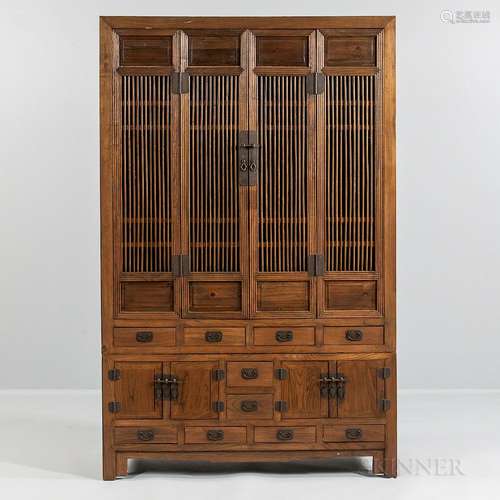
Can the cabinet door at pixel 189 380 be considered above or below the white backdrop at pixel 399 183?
below

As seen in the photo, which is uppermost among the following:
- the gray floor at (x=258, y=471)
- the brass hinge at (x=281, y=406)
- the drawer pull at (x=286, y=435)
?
the brass hinge at (x=281, y=406)

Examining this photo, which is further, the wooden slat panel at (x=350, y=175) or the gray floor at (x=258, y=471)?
the wooden slat panel at (x=350, y=175)

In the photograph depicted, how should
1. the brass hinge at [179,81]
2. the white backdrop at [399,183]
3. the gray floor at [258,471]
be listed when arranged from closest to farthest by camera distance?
the gray floor at [258,471]
the brass hinge at [179,81]
the white backdrop at [399,183]

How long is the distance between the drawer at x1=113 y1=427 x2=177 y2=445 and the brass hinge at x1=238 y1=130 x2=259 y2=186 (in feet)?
4.39

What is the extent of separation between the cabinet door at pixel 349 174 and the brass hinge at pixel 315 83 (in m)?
0.03

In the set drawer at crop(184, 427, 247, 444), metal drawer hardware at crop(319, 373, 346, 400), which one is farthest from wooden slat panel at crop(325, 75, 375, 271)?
drawer at crop(184, 427, 247, 444)

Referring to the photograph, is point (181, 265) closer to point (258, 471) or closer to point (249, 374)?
point (249, 374)

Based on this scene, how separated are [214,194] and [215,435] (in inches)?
49.1

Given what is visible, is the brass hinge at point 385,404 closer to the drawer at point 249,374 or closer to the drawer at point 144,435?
the drawer at point 249,374

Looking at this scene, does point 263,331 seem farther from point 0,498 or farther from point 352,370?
point 0,498

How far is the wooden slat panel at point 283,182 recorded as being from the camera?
13.9ft

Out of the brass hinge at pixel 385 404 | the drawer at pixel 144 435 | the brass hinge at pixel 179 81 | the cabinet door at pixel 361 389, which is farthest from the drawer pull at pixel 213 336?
the brass hinge at pixel 179 81

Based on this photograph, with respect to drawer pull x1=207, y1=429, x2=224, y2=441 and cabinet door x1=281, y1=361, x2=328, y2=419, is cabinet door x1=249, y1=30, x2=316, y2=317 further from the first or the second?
drawer pull x1=207, y1=429, x2=224, y2=441

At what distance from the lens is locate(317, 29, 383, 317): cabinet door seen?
423cm
